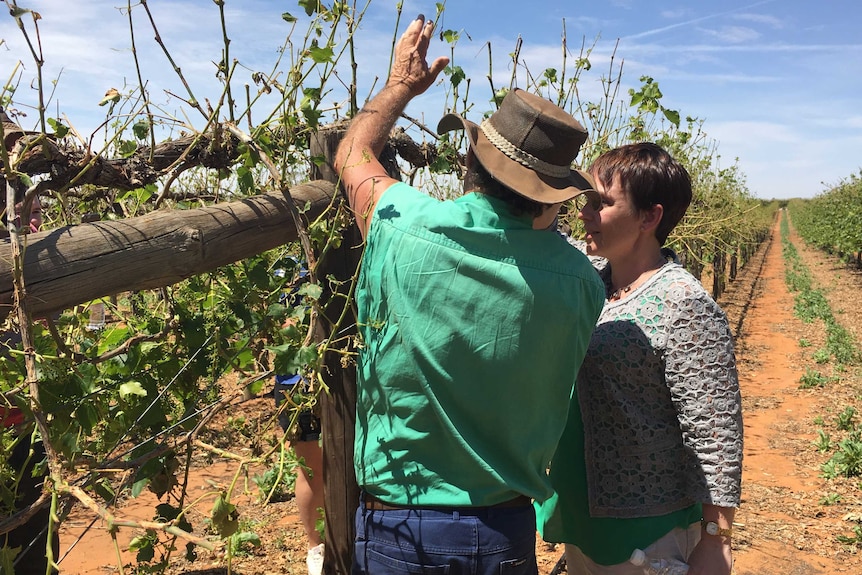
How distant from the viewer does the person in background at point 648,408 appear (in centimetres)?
165

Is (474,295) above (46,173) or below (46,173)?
below

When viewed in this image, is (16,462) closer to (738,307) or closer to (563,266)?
(563,266)

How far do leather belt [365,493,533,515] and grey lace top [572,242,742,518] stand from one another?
0.40 metres

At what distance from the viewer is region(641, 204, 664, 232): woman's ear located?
180 cm

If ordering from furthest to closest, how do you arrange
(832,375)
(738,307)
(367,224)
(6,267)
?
1. (738,307)
2. (832,375)
3. (367,224)
4. (6,267)

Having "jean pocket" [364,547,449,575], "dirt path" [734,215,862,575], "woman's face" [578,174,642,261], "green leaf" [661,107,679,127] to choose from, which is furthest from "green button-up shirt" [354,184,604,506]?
"dirt path" [734,215,862,575]

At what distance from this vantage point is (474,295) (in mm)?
1311

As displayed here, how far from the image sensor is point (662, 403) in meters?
1.76

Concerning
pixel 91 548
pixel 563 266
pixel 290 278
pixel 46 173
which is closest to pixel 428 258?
pixel 563 266

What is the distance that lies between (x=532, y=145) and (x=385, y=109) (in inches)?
13.4

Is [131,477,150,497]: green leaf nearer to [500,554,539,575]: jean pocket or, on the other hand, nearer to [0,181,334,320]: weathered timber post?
[0,181,334,320]: weathered timber post

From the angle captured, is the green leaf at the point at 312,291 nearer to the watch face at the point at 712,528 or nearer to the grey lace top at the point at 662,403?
the grey lace top at the point at 662,403

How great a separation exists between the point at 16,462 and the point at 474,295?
6.24ft

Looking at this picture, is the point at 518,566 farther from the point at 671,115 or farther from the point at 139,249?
the point at 671,115
